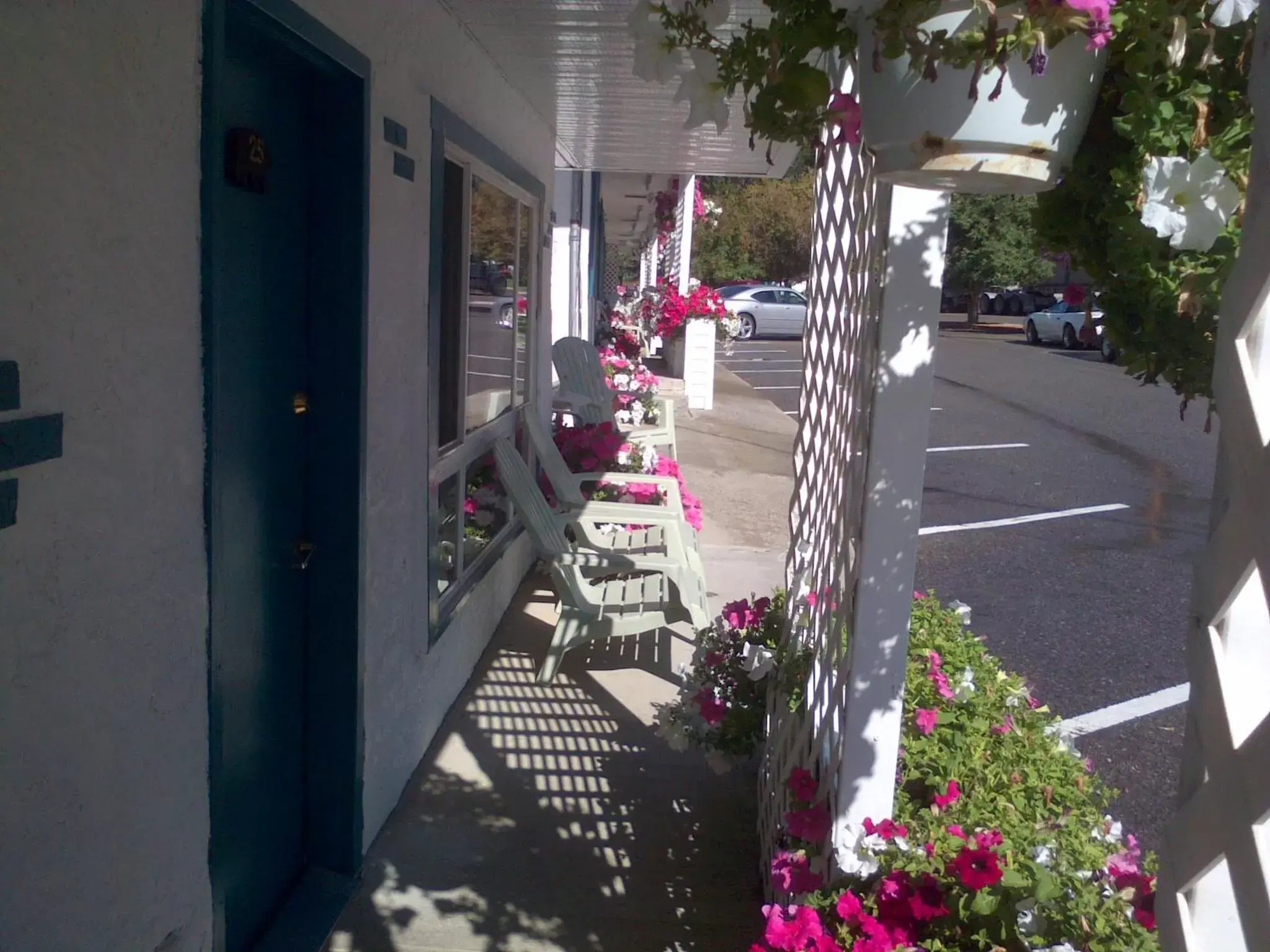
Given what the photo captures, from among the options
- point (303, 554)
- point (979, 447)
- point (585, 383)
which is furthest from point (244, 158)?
point (979, 447)

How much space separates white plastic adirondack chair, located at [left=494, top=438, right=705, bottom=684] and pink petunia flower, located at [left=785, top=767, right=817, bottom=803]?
209cm

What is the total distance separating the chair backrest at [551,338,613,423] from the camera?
7289 mm

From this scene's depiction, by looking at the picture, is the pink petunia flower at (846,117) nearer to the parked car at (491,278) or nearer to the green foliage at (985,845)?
the green foliage at (985,845)

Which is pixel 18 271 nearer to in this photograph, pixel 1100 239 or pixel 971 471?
pixel 1100 239

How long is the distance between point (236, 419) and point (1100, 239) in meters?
1.85

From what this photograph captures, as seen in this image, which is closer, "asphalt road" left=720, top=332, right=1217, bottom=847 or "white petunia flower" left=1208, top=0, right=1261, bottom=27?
"white petunia flower" left=1208, top=0, right=1261, bottom=27

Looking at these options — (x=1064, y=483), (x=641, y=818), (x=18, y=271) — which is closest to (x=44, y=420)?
(x=18, y=271)

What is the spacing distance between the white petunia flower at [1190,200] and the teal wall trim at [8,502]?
1.43m

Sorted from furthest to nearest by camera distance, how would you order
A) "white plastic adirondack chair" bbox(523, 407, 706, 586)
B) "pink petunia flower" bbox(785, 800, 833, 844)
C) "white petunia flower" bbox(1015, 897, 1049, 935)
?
"white plastic adirondack chair" bbox(523, 407, 706, 586)
"pink petunia flower" bbox(785, 800, 833, 844)
"white petunia flower" bbox(1015, 897, 1049, 935)

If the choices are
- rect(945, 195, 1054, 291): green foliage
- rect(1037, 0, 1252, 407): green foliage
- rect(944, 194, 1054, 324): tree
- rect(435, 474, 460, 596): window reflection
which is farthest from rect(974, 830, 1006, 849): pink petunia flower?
rect(945, 195, 1054, 291): green foliage

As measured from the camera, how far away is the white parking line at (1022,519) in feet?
28.0

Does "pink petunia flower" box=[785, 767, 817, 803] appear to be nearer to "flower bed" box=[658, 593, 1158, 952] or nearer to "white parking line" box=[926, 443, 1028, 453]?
"flower bed" box=[658, 593, 1158, 952]

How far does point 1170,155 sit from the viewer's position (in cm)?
122

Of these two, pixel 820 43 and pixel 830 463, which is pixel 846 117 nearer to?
pixel 820 43
